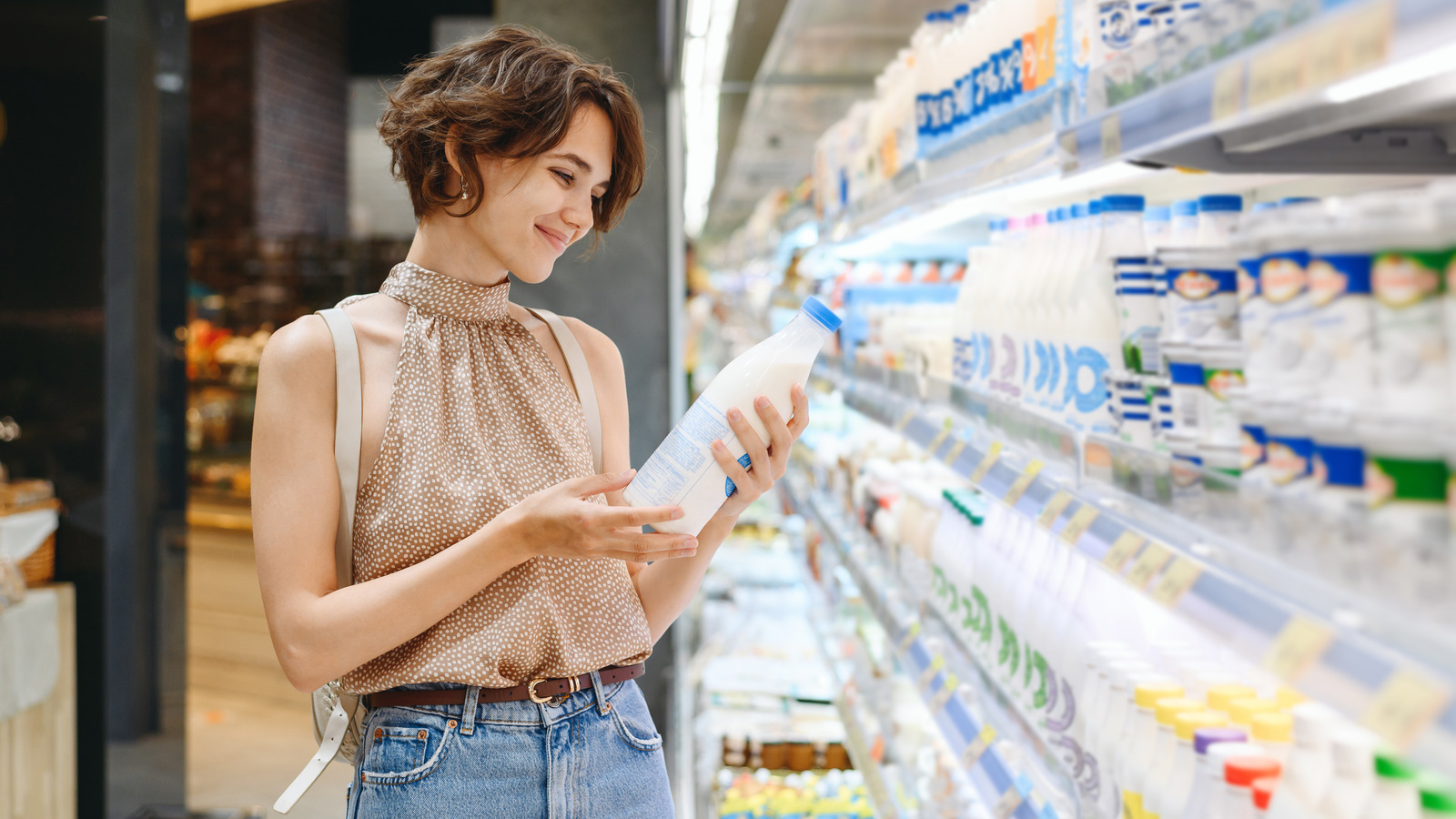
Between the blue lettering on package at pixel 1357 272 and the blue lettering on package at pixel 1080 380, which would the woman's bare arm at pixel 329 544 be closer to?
the blue lettering on package at pixel 1080 380

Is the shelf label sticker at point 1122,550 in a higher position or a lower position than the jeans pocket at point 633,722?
higher

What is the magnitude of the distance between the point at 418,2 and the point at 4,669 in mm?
3867

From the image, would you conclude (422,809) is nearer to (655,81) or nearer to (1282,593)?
(1282,593)

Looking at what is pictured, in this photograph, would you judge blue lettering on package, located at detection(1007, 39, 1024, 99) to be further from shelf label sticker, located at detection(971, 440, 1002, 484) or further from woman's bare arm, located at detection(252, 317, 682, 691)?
woman's bare arm, located at detection(252, 317, 682, 691)

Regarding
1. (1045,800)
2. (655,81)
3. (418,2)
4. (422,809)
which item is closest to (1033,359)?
(1045,800)

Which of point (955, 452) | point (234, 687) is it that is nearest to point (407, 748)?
point (955, 452)

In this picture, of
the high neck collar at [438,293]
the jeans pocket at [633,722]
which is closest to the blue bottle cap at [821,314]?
the high neck collar at [438,293]

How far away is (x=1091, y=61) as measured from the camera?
3.63ft

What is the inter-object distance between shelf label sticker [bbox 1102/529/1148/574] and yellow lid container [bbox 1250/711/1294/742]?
183 millimetres

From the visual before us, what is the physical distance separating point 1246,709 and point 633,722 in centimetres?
70

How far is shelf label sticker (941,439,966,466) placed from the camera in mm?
1559

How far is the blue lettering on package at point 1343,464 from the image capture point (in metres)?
0.65

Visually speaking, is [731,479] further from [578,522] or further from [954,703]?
[954,703]

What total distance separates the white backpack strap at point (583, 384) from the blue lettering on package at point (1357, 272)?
3.10ft
